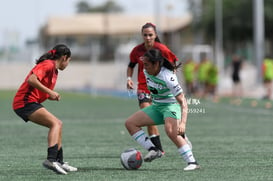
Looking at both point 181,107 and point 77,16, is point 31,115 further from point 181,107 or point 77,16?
point 77,16

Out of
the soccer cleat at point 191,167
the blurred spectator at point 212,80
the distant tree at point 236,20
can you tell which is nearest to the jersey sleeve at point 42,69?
the soccer cleat at point 191,167

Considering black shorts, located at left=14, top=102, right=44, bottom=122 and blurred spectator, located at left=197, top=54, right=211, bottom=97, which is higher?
black shorts, located at left=14, top=102, right=44, bottom=122

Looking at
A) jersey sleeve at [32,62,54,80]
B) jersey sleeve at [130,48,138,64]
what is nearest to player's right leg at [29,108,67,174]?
jersey sleeve at [32,62,54,80]

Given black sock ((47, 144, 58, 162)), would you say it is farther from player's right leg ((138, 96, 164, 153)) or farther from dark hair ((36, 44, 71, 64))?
player's right leg ((138, 96, 164, 153))

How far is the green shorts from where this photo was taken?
10.9 m

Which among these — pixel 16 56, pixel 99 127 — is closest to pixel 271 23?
pixel 16 56

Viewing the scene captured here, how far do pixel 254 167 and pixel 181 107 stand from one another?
4.42ft

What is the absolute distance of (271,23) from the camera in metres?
69.4

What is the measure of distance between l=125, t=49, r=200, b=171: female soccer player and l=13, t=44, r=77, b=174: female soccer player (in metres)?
1.08

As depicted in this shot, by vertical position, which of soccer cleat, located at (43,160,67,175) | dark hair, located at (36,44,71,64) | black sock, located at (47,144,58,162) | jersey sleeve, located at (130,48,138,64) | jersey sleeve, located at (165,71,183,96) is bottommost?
soccer cleat, located at (43,160,67,175)

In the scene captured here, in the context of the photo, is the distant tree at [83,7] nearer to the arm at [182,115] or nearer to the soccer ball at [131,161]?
the soccer ball at [131,161]

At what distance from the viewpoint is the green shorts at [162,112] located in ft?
35.7

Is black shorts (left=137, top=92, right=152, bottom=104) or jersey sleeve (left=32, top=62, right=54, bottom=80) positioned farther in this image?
black shorts (left=137, top=92, right=152, bottom=104)

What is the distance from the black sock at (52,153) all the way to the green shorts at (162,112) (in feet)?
4.51
